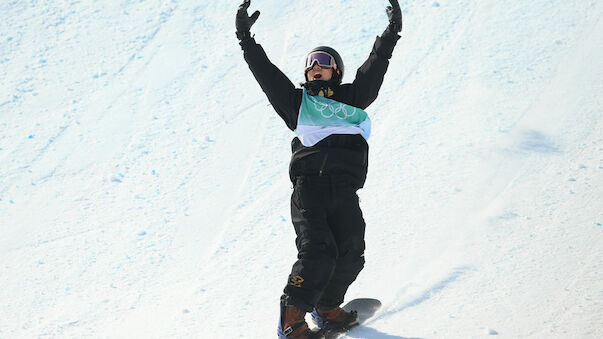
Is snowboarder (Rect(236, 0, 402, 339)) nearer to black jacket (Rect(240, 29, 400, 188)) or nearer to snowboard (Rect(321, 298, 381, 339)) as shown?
black jacket (Rect(240, 29, 400, 188))

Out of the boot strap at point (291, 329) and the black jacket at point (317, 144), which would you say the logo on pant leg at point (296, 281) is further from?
the black jacket at point (317, 144)

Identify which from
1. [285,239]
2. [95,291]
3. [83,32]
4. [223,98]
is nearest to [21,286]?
[95,291]

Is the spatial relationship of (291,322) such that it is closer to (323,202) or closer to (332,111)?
(323,202)

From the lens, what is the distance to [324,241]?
278cm

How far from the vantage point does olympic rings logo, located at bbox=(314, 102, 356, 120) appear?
290cm

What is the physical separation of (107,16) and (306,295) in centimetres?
514

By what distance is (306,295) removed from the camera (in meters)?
2.72

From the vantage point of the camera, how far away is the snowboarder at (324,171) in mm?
2793

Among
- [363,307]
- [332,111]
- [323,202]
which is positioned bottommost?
[363,307]

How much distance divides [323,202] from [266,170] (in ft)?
6.53

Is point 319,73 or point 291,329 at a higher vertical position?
point 319,73

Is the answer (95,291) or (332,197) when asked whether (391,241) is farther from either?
(95,291)

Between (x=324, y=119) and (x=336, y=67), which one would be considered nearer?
(x=324, y=119)

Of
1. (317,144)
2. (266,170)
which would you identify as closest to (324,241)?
(317,144)
